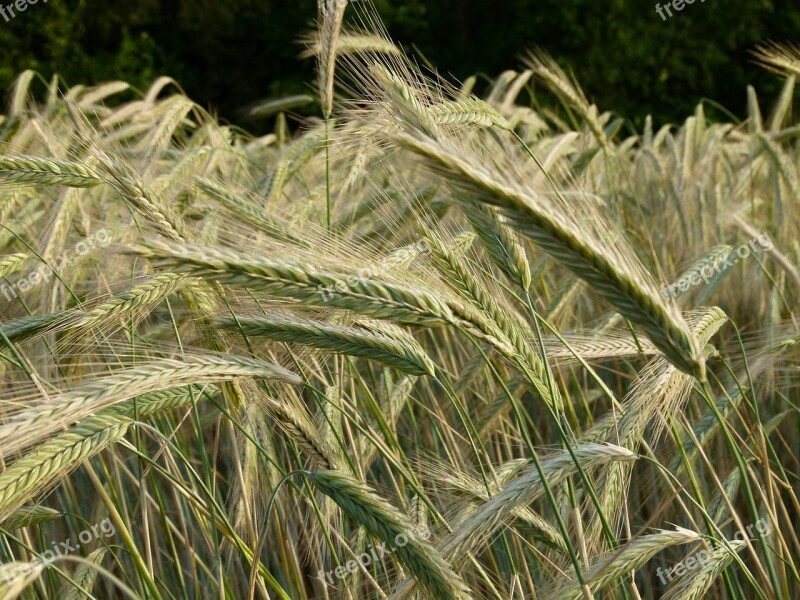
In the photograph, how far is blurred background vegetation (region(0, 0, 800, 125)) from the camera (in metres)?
13.7

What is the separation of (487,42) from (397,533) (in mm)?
14156

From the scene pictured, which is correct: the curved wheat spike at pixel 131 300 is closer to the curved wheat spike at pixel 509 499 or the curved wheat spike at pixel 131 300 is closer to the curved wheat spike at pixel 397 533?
the curved wheat spike at pixel 397 533

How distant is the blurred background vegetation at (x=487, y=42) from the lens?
1373 centimetres

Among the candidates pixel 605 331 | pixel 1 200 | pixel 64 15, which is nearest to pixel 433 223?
pixel 605 331

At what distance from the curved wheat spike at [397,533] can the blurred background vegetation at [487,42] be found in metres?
12.0

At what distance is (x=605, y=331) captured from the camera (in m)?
2.50

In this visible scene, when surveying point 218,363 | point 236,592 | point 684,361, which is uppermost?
point 218,363

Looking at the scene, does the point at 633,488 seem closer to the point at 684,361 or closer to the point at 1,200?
the point at 684,361

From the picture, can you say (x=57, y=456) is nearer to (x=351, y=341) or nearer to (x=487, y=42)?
(x=351, y=341)

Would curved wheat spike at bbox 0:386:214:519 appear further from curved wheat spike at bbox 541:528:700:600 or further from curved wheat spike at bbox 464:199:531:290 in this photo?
curved wheat spike at bbox 541:528:700:600

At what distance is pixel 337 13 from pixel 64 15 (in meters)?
12.9

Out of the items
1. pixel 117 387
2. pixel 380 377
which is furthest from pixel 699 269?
pixel 117 387

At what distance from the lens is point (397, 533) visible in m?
1.46

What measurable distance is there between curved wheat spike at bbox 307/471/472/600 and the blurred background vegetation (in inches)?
474
